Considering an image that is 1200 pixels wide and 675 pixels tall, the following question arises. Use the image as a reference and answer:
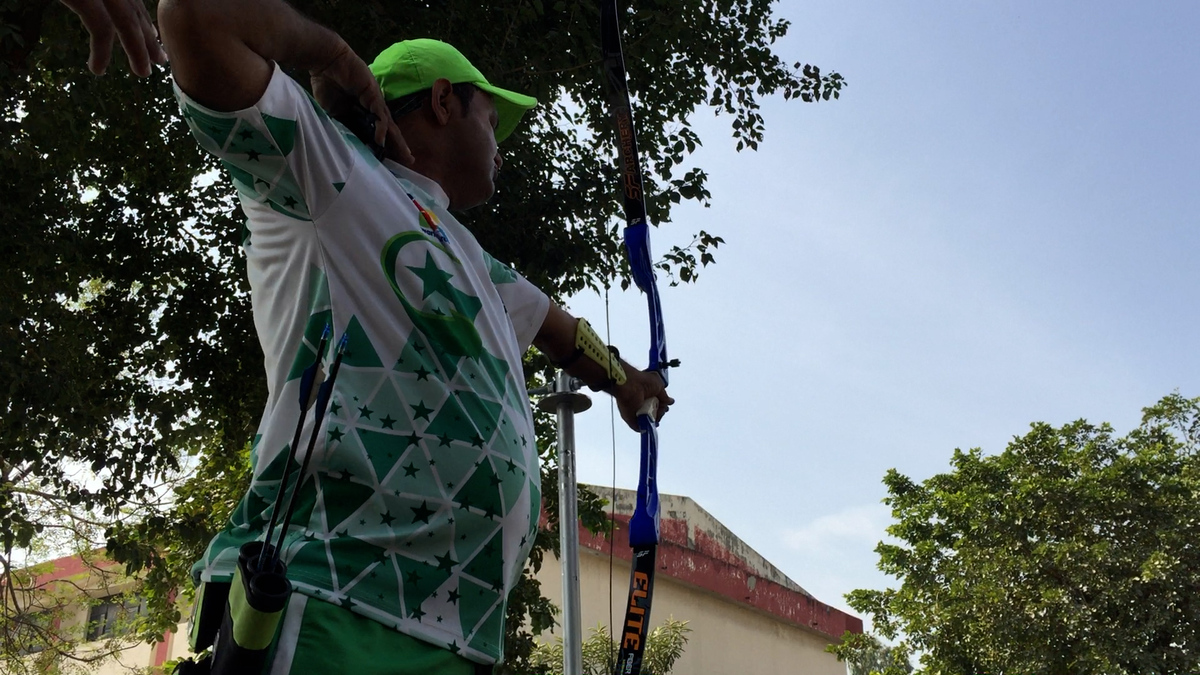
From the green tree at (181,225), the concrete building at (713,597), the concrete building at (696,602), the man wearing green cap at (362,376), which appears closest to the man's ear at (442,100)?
the man wearing green cap at (362,376)

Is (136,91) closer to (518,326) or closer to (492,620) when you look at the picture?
(518,326)

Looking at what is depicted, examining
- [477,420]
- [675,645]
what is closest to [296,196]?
[477,420]

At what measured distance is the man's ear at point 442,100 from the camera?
6.32 ft

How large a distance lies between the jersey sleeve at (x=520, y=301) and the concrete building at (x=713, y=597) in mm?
12309

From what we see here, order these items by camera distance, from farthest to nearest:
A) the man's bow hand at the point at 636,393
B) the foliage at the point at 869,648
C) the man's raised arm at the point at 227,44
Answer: the foliage at the point at 869,648, the man's bow hand at the point at 636,393, the man's raised arm at the point at 227,44

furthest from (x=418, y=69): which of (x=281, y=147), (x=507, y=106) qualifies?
(x=281, y=147)

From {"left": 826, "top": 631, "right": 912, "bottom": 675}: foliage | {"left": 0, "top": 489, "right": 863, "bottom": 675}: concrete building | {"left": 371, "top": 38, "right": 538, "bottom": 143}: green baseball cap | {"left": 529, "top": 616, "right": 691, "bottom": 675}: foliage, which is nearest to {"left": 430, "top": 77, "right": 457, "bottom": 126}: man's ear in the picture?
{"left": 371, "top": 38, "right": 538, "bottom": 143}: green baseball cap

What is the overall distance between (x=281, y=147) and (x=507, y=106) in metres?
0.78

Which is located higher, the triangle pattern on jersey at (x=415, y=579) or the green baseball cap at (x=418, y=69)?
the green baseball cap at (x=418, y=69)

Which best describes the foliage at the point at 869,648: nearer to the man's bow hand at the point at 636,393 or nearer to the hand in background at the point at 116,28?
the man's bow hand at the point at 636,393

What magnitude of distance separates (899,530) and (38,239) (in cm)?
1583

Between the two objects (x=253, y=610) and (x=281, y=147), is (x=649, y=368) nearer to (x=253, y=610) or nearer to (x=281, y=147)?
(x=281, y=147)

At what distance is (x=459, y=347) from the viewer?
152cm

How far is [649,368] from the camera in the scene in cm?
280
